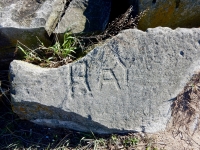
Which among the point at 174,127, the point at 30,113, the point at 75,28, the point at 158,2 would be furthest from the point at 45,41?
the point at 174,127

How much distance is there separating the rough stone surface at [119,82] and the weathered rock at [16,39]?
0.31 m

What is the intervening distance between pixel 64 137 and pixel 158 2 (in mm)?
1440

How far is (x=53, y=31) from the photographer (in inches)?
106

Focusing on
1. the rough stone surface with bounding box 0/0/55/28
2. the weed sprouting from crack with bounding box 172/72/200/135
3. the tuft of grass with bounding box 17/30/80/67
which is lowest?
the weed sprouting from crack with bounding box 172/72/200/135

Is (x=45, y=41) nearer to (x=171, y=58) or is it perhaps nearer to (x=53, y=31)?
(x=53, y=31)

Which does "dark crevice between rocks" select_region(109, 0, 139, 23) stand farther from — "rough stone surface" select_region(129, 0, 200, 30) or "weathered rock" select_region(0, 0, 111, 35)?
"rough stone surface" select_region(129, 0, 200, 30)

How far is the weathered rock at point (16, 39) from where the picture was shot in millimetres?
2501

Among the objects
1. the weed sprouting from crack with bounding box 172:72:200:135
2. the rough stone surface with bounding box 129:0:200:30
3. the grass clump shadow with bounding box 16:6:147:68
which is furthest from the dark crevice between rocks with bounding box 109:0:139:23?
the weed sprouting from crack with bounding box 172:72:200:135

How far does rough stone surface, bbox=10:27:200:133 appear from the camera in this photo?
219cm

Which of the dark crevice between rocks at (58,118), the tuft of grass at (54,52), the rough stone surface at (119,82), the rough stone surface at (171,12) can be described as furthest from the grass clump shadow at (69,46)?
the dark crevice between rocks at (58,118)

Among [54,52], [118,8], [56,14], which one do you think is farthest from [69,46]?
[118,8]

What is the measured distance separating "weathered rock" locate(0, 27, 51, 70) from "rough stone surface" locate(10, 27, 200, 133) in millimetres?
310

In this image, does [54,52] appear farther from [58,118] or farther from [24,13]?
[58,118]

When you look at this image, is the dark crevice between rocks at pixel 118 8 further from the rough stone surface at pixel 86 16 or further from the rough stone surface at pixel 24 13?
the rough stone surface at pixel 24 13
